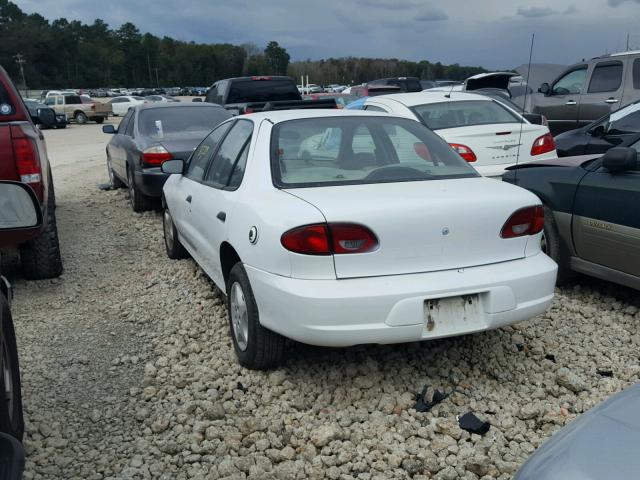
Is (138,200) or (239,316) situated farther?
(138,200)

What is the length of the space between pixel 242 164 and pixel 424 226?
1.39 meters

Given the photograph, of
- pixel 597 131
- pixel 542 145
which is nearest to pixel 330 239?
pixel 542 145

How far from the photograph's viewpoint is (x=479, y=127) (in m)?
7.59

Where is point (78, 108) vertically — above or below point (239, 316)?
below

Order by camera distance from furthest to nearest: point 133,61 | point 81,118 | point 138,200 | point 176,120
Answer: point 133,61
point 81,118
point 176,120
point 138,200

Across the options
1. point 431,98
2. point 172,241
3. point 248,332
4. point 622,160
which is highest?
point 431,98

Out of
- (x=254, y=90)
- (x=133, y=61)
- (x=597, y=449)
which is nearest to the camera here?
(x=597, y=449)

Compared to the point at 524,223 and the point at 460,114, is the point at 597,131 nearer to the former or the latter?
the point at 460,114

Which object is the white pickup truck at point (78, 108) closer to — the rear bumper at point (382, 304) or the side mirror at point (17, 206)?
the rear bumper at point (382, 304)

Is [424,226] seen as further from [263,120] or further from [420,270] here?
[263,120]

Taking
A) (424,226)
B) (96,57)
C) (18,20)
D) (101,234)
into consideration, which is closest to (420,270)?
(424,226)

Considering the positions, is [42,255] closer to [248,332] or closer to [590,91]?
[248,332]

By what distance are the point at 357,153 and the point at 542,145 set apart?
4.28 metres

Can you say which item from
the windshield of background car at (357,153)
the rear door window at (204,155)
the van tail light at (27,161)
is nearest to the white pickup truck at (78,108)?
the van tail light at (27,161)
